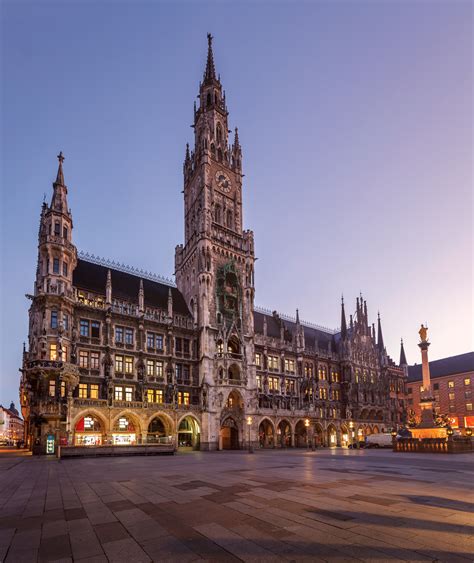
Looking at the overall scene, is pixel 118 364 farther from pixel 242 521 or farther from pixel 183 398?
pixel 242 521

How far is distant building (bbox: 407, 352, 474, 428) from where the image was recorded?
298ft

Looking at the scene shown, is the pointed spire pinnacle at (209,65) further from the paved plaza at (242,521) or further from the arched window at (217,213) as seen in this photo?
the paved plaza at (242,521)

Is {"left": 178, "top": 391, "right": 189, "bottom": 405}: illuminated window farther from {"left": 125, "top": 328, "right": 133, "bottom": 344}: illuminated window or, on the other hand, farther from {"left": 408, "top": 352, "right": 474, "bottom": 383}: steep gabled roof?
{"left": 408, "top": 352, "right": 474, "bottom": 383}: steep gabled roof

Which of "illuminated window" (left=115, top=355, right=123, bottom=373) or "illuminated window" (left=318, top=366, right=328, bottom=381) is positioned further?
"illuminated window" (left=318, top=366, right=328, bottom=381)

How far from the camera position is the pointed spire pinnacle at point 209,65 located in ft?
244

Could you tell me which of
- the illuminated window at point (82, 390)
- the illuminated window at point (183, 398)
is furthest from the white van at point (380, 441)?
the illuminated window at point (82, 390)

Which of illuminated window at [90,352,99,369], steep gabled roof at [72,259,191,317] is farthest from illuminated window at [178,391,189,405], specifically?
illuminated window at [90,352,99,369]

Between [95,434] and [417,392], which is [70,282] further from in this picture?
[417,392]

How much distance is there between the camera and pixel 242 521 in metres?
9.41

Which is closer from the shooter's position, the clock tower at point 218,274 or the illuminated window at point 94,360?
the illuminated window at point 94,360

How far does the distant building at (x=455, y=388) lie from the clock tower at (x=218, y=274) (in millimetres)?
54281

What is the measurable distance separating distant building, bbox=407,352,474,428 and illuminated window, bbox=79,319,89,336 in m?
75.5

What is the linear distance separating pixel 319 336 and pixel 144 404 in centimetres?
4629

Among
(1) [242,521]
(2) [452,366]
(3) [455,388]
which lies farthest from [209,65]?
(3) [455,388]
